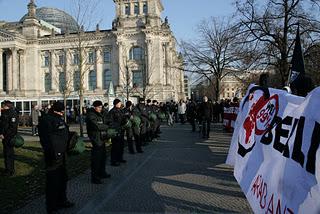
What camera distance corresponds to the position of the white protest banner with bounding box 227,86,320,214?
2.97 meters

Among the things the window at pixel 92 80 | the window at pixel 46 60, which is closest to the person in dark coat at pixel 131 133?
the window at pixel 92 80

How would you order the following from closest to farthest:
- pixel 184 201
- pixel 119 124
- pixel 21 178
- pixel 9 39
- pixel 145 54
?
pixel 184 201
pixel 21 178
pixel 119 124
pixel 145 54
pixel 9 39

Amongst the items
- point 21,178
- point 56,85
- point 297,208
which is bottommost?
point 21,178

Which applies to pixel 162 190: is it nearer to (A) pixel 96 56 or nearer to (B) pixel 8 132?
(B) pixel 8 132

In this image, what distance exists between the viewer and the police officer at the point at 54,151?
6.59 m

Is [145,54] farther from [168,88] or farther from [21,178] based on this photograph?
[21,178]

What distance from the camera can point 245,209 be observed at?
648 cm

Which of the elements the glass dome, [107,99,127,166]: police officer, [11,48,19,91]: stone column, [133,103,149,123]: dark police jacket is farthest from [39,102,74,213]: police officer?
the glass dome

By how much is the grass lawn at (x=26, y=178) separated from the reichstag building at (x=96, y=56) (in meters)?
60.1

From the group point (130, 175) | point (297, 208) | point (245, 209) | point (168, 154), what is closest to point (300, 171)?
point (297, 208)

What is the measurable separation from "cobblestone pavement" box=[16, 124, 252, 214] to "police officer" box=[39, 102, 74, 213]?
32 cm

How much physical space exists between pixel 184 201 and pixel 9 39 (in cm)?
8635

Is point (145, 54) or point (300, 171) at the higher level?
point (145, 54)

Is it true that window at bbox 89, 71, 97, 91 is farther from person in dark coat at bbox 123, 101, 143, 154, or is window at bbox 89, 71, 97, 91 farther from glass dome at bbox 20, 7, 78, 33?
person in dark coat at bbox 123, 101, 143, 154
